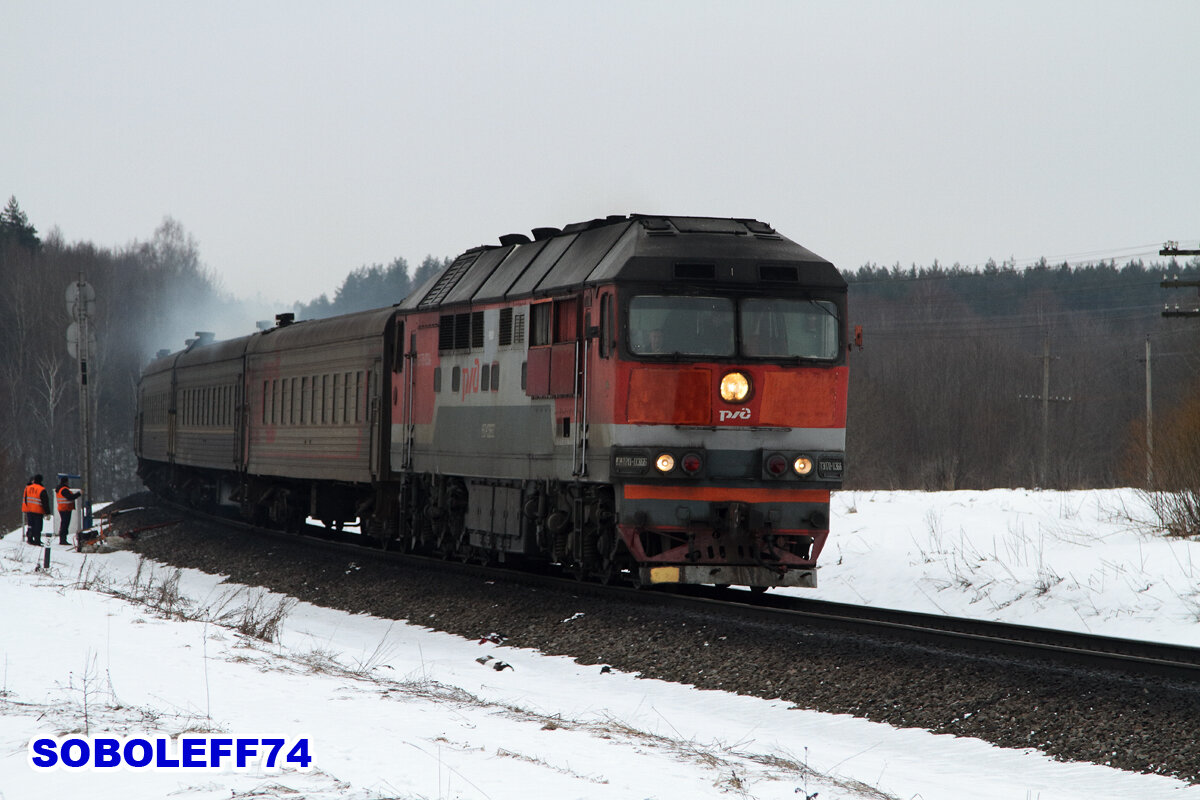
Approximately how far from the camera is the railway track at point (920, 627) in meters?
10.1

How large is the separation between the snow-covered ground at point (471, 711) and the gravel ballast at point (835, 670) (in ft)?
0.86

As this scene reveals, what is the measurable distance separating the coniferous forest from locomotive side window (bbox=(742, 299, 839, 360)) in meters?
44.4

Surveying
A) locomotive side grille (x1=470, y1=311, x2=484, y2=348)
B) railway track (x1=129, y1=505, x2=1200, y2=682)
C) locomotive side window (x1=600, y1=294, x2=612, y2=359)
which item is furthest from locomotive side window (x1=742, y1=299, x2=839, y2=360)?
locomotive side grille (x1=470, y1=311, x2=484, y2=348)

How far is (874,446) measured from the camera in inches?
2606

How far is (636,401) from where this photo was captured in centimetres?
1379

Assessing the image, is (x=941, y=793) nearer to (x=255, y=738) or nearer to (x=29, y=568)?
(x=255, y=738)

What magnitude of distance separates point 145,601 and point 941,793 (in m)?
10.5

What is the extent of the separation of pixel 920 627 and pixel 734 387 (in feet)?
10.1

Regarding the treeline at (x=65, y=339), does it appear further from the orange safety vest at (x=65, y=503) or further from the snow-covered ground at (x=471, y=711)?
the snow-covered ground at (x=471, y=711)

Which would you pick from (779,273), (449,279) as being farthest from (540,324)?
(449,279)

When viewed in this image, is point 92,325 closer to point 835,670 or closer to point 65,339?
point 65,339

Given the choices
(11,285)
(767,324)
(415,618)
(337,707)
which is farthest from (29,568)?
(11,285)

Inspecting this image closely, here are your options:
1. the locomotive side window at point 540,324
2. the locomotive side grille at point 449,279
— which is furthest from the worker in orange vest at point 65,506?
the locomotive side window at point 540,324

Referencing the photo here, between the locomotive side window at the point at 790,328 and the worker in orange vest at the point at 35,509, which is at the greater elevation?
the locomotive side window at the point at 790,328
